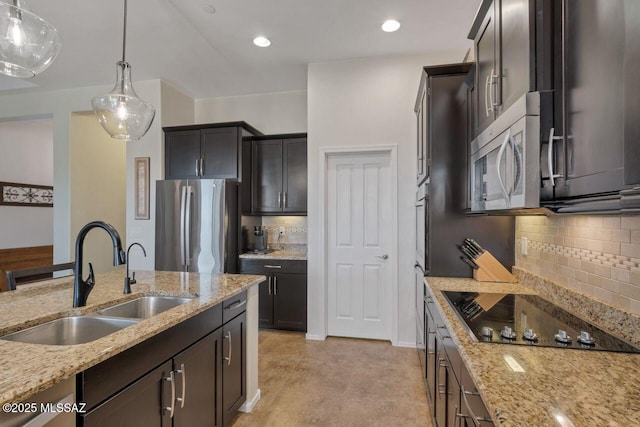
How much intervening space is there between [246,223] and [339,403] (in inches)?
97.7

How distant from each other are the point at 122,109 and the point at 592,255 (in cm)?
300

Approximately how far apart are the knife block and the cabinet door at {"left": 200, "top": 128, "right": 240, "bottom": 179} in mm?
2901

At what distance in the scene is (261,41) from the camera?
3.22 m

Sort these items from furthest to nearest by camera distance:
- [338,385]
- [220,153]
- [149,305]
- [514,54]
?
[220,153]
[338,385]
[149,305]
[514,54]

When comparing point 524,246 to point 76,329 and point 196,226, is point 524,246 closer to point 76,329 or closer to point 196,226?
point 76,329

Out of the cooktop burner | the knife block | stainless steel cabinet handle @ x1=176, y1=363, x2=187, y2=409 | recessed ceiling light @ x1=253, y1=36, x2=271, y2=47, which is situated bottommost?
stainless steel cabinet handle @ x1=176, y1=363, x2=187, y2=409

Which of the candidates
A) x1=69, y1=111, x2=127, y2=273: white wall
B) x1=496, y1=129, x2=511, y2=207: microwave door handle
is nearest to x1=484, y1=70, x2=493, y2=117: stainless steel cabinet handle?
x1=496, y1=129, x2=511, y2=207: microwave door handle

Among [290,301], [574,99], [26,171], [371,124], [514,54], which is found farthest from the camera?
[26,171]

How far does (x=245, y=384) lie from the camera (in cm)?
218

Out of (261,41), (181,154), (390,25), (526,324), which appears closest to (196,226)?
(181,154)

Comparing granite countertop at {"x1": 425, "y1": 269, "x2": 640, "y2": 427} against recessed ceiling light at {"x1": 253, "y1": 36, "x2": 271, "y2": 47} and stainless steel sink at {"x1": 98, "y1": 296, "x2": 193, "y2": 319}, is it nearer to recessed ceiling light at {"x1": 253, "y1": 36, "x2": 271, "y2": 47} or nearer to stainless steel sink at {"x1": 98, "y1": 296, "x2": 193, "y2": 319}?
stainless steel sink at {"x1": 98, "y1": 296, "x2": 193, "y2": 319}

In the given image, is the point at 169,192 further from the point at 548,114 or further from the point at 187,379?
the point at 548,114

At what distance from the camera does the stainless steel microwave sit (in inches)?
44.5

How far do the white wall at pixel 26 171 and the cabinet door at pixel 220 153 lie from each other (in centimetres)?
338
